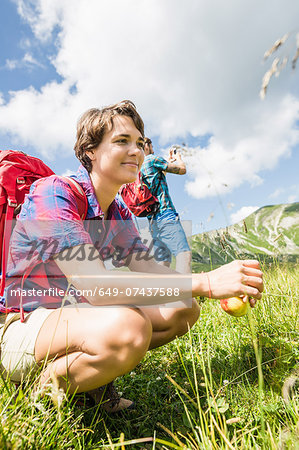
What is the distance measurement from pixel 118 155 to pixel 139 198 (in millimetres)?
2664

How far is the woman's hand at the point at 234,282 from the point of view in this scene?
79.8 inches

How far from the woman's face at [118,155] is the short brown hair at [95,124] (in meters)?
0.06

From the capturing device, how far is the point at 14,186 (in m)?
2.44

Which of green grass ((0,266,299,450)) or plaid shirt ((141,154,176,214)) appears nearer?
green grass ((0,266,299,450))

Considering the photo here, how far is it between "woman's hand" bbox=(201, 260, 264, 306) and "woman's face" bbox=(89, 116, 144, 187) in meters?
1.28

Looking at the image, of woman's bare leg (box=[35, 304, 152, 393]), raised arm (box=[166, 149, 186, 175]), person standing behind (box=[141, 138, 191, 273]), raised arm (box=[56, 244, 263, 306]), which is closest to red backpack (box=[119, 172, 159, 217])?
person standing behind (box=[141, 138, 191, 273])

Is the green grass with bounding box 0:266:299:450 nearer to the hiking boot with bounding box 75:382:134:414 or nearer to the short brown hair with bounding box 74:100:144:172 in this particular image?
the hiking boot with bounding box 75:382:134:414

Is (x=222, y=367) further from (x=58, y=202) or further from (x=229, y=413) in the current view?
(x=58, y=202)

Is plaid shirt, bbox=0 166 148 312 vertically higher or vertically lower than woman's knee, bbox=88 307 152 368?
higher

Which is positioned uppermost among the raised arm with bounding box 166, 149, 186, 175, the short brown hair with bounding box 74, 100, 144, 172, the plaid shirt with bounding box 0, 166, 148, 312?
the raised arm with bounding box 166, 149, 186, 175

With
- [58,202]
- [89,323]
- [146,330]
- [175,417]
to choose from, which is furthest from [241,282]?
[58,202]

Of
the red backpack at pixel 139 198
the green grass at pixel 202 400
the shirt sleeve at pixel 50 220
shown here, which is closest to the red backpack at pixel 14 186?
the shirt sleeve at pixel 50 220

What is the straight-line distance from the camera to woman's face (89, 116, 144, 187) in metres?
2.93

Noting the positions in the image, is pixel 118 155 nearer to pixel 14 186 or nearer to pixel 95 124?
pixel 95 124
